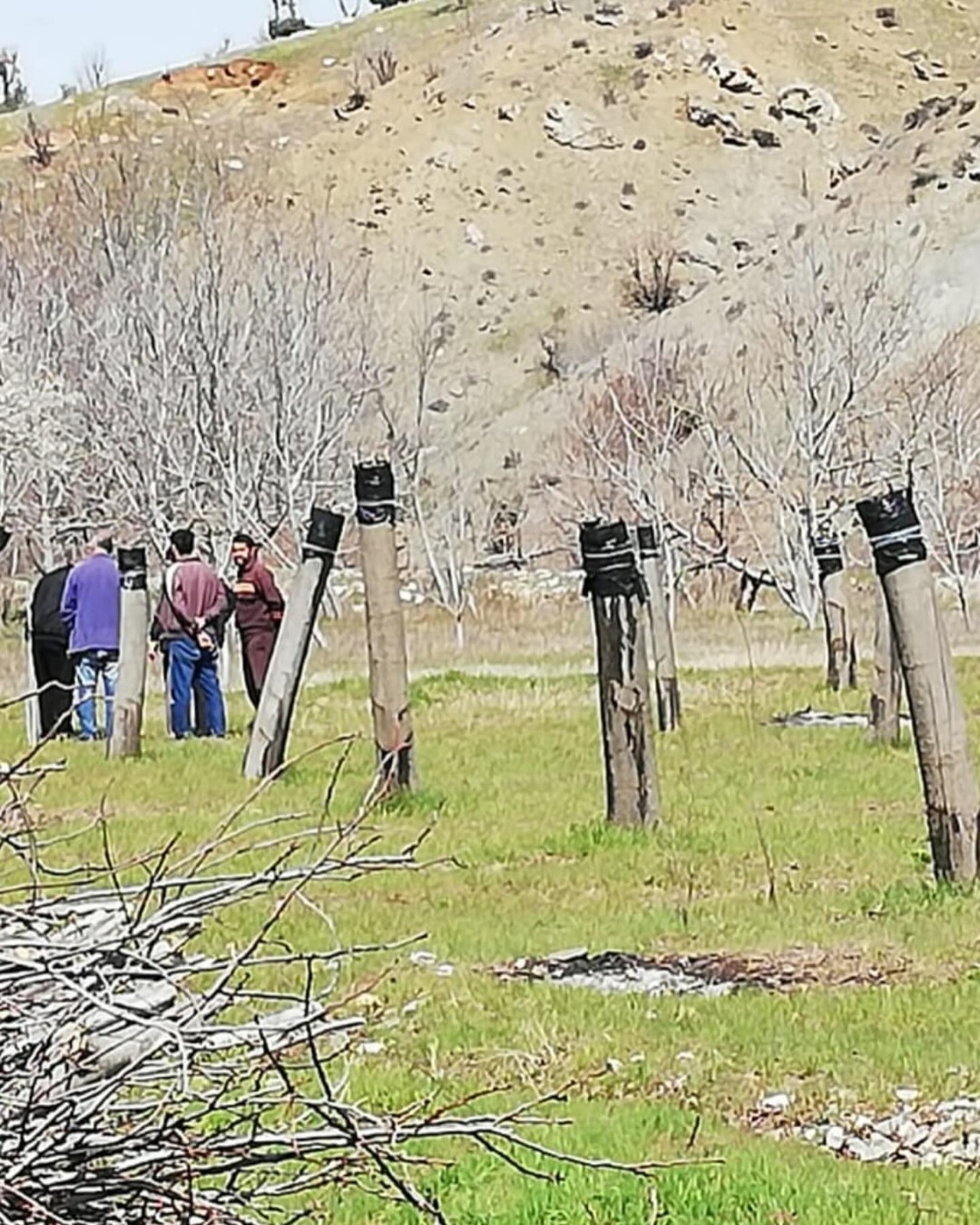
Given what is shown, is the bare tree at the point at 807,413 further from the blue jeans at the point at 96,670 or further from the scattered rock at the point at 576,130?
the scattered rock at the point at 576,130

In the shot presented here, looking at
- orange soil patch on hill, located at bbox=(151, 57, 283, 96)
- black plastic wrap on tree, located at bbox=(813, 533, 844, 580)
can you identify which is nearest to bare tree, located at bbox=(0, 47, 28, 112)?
orange soil patch on hill, located at bbox=(151, 57, 283, 96)

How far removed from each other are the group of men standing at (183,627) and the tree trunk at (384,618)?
16.4ft

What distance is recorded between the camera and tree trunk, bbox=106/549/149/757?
1552cm

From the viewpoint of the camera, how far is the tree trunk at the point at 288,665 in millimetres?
13539

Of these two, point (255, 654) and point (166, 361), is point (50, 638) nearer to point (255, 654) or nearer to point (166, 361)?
point (255, 654)

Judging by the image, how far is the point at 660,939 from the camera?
8.43 metres

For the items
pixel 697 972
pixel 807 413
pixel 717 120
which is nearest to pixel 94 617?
pixel 697 972

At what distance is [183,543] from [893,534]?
30.6ft

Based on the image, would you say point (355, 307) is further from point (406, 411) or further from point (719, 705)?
point (719, 705)

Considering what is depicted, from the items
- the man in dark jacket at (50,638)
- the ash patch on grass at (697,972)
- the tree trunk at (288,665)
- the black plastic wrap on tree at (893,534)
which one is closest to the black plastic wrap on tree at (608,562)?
the black plastic wrap on tree at (893,534)

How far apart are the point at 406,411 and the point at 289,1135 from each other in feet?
199

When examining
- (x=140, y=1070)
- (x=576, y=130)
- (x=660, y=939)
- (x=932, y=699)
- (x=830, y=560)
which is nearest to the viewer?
(x=140, y=1070)

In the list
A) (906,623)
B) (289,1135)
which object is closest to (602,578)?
(906,623)

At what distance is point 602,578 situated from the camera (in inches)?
444
